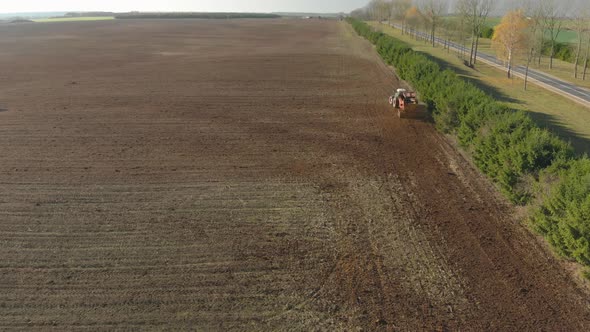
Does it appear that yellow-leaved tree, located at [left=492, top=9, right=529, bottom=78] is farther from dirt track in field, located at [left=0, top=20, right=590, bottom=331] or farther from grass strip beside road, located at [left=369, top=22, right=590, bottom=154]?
dirt track in field, located at [left=0, top=20, right=590, bottom=331]

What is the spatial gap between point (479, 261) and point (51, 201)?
592 inches

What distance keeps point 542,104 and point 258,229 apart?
2449 cm

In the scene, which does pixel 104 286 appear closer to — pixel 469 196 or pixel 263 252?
pixel 263 252

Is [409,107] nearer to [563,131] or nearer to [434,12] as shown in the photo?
[563,131]

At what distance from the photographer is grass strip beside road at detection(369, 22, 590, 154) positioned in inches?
843

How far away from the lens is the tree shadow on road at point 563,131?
62.3 feet

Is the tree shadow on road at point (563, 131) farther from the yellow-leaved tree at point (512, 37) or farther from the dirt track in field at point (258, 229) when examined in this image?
the yellow-leaved tree at point (512, 37)

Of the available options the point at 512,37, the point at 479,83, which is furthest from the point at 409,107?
the point at 512,37

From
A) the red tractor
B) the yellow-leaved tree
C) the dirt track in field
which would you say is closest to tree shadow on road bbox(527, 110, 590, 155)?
the dirt track in field

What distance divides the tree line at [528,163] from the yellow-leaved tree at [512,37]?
14.9 m

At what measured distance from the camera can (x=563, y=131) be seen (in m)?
21.6

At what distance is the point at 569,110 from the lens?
2595 centimetres

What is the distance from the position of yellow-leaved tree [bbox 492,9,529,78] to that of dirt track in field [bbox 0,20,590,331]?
15.2 metres

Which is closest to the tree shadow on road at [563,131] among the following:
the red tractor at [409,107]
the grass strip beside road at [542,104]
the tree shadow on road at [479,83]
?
the grass strip beside road at [542,104]
